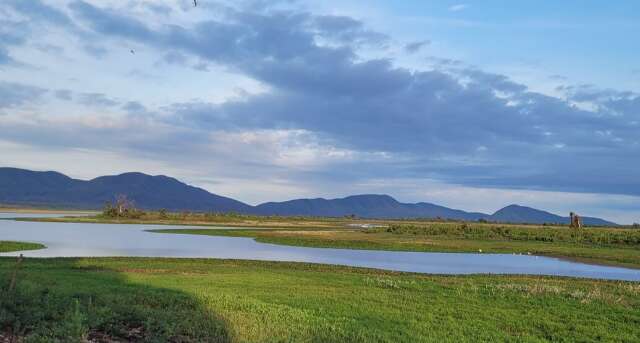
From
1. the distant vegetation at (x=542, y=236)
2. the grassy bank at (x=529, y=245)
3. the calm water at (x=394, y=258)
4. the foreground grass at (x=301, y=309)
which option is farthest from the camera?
the distant vegetation at (x=542, y=236)

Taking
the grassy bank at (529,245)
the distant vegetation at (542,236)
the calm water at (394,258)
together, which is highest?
the distant vegetation at (542,236)

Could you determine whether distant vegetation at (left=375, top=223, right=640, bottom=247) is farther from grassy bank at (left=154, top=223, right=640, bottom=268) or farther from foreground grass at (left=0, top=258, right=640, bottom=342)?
foreground grass at (left=0, top=258, right=640, bottom=342)

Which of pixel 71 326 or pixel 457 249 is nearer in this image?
pixel 71 326

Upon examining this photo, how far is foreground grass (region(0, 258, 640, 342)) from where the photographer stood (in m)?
12.2

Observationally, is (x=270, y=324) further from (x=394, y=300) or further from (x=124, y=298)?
(x=394, y=300)

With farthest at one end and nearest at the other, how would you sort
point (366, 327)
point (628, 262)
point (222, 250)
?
point (222, 250), point (628, 262), point (366, 327)

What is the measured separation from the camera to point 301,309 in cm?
1767

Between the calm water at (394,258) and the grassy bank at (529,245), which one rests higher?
the grassy bank at (529,245)

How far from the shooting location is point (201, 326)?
13.3 metres

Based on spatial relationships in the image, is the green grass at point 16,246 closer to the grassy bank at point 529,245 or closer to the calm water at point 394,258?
the calm water at point 394,258

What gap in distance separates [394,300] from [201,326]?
9.25 m

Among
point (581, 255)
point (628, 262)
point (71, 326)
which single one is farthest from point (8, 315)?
point (581, 255)

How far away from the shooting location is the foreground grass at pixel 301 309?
12.2 m

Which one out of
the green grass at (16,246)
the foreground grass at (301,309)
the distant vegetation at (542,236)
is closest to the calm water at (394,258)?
the green grass at (16,246)
